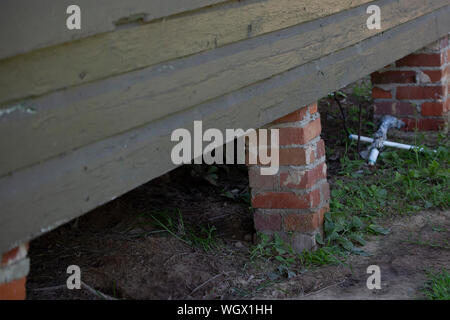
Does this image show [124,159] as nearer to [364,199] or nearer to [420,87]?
[364,199]

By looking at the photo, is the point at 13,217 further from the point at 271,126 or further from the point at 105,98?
the point at 271,126

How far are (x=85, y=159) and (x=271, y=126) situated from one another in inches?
53.4

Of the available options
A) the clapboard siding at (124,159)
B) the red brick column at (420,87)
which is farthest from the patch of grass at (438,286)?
the red brick column at (420,87)

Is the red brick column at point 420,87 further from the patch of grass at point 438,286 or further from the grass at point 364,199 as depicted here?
the patch of grass at point 438,286

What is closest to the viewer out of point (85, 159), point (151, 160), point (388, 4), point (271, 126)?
point (85, 159)

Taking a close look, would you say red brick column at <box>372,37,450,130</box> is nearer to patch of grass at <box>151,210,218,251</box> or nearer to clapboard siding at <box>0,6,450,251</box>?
clapboard siding at <box>0,6,450,251</box>

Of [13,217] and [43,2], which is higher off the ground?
[43,2]

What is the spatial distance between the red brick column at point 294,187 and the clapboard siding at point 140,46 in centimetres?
53

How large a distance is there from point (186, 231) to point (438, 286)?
121 cm

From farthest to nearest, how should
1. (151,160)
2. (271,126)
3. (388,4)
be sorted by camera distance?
(388,4) < (271,126) < (151,160)

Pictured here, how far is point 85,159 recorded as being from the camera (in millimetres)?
1756

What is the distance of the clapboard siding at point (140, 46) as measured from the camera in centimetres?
157
